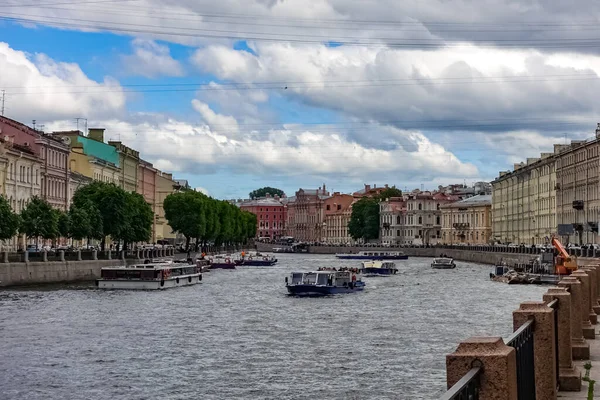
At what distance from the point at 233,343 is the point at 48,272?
1348 inches

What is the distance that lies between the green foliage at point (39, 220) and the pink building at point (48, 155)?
12.5 metres

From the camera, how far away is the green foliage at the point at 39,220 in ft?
233

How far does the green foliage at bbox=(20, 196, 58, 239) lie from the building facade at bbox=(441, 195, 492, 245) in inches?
4250

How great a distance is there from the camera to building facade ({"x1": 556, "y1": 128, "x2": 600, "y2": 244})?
101750 millimetres

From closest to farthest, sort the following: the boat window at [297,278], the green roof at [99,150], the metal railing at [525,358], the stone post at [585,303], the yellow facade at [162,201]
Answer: the metal railing at [525,358] → the stone post at [585,303] → the boat window at [297,278] → the green roof at [99,150] → the yellow facade at [162,201]

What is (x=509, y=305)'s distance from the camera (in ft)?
167

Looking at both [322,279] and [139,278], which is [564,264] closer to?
[322,279]

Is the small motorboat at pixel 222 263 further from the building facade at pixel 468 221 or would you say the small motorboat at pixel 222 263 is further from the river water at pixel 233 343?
the building facade at pixel 468 221

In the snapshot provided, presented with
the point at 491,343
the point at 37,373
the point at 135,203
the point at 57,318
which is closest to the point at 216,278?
the point at 135,203

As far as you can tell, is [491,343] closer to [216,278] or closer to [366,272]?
[216,278]

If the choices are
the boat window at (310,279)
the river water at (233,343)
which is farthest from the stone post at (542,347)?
the boat window at (310,279)

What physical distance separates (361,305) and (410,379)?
90.7 ft

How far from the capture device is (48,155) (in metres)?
92.4

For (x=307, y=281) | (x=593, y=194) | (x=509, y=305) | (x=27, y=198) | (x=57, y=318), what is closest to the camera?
(x=57, y=318)
